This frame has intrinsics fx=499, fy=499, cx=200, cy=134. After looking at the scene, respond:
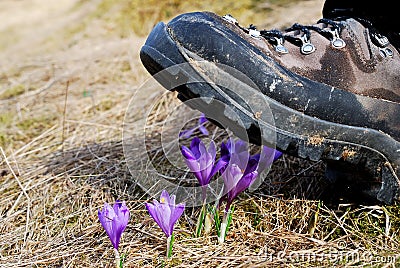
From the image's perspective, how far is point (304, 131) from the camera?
147cm

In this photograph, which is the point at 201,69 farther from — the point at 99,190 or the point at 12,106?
the point at 12,106

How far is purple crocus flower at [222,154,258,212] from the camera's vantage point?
1.47 metres

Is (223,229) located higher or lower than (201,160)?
lower

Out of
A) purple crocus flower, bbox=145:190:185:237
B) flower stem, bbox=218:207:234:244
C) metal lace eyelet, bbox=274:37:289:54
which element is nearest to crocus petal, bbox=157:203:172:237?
purple crocus flower, bbox=145:190:185:237

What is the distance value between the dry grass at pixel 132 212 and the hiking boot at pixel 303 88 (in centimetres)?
17

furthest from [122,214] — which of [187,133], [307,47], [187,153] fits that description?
[187,133]

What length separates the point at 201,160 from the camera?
149cm

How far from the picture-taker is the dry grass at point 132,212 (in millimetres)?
1456

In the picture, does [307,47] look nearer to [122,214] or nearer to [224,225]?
[224,225]

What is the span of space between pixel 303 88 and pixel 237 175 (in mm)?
329

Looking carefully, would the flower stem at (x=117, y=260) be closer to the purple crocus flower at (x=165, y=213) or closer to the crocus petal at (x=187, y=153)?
the purple crocus flower at (x=165, y=213)

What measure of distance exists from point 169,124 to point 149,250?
116 centimetres

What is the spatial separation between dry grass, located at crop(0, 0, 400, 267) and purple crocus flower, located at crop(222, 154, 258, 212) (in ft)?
0.49

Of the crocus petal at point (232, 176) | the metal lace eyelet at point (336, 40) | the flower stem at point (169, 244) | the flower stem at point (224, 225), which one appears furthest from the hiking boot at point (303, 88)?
the flower stem at point (169, 244)
